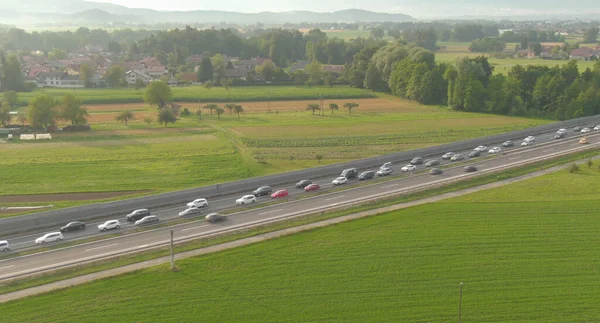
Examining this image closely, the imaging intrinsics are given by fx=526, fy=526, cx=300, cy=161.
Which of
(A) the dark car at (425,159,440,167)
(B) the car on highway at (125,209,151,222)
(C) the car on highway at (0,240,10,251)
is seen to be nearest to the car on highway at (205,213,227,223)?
(B) the car on highway at (125,209,151,222)

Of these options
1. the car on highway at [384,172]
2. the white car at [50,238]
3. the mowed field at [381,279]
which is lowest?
the mowed field at [381,279]

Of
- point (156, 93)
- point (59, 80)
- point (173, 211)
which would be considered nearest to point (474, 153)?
point (173, 211)

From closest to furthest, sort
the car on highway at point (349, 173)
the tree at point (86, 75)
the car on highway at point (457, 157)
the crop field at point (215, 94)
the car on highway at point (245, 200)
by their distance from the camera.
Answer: the car on highway at point (245, 200), the car on highway at point (349, 173), the car on highway at point (457, 157), the crop field at point (215, 94), the tree at point (86, 75)

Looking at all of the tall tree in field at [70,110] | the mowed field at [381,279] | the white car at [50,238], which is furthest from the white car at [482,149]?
the tall tree in field at [70,110]

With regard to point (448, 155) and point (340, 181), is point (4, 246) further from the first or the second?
point (448, 155)

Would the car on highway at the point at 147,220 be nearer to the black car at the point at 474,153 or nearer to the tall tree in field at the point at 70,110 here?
the black car at the point at 474,153

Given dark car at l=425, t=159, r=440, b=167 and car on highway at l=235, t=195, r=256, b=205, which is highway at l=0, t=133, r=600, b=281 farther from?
dark car at l=425, t=159, r=440, b=167
